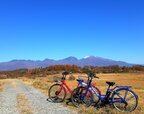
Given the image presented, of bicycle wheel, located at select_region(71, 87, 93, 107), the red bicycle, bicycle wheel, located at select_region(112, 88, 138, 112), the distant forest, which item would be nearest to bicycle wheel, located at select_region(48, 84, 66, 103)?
the red bicycle

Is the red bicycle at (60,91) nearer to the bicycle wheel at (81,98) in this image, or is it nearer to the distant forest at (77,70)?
the bicycle wheel at (81,98)

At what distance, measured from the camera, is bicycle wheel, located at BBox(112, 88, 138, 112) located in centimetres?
1509

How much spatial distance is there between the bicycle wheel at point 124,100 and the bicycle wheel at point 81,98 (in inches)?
52.2

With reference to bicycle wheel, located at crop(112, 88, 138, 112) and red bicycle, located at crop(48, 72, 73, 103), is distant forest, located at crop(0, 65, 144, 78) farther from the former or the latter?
bicycle wheel, located at crop(112, 88, 138, 112)

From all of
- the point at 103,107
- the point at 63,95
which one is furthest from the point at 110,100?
the point at 63,95

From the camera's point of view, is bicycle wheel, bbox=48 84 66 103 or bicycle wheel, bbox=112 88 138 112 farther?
bicycle wheel, bbox=48 84 66 103

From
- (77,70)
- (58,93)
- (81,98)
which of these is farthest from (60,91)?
(77,70)

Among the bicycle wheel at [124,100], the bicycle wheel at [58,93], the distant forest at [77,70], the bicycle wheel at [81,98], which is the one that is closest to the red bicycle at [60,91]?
the bicycle wheel at [58,93]

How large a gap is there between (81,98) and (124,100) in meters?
2.27

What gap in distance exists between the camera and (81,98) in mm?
16656

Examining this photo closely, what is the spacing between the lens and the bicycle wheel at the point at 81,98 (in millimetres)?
16375

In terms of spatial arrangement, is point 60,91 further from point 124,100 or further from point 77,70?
point 77,70

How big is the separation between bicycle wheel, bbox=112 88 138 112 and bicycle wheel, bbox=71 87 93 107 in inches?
52.2

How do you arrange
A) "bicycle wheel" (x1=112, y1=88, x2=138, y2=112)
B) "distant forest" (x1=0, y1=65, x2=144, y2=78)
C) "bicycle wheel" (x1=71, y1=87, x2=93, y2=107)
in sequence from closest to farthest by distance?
"bicycle wheel" (x1=112, y1=88, x2=138, y2=112), "bicycle wheel" (x1=71, y1=87, x2=93, y2=107), "distant forest" (x1=0, y1=65, x2=144, y2=78)
